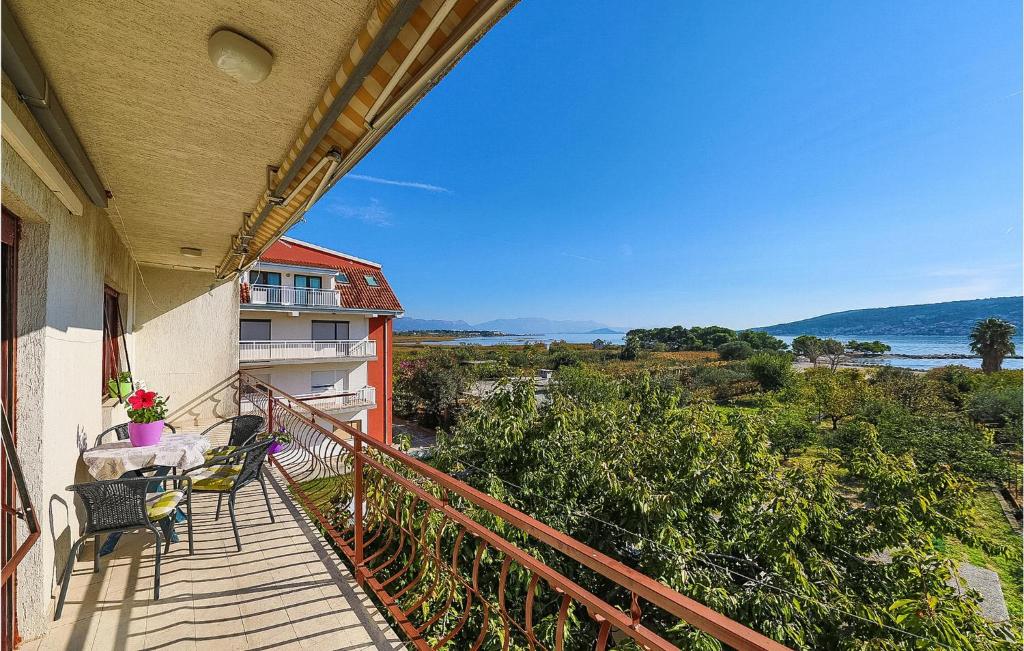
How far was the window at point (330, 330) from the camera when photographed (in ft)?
44.9

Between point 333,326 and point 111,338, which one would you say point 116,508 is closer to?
point 111,338

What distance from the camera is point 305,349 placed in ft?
42.0

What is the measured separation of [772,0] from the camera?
9055 millimetres

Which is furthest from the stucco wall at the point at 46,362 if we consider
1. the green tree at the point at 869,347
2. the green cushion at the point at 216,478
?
the green tree at the point at 869,347

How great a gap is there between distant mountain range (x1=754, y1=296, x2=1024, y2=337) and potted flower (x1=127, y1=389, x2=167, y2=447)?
34046mm

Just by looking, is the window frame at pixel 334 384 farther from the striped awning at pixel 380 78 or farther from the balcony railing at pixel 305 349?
the striped awning at pixel 380 78

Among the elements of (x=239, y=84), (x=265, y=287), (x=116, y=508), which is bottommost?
(x=116, y=508)

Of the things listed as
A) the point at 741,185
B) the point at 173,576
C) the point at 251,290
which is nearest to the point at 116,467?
the point at 173,576

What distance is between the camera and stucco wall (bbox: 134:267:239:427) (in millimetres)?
5047

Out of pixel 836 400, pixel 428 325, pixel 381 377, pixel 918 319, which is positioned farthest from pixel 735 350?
pixel 381 377

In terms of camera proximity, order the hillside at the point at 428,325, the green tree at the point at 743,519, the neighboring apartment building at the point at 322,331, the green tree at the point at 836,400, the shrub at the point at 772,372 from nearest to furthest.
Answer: the green tree at the point at 743,519, the neighboring apartment building at the point at 322,331, the green tree at the point at 836,400, the hillside at the point at 428,325, the shrub at the point at 772,372

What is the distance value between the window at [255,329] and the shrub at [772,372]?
28.5 meters

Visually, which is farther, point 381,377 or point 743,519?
point 381,377

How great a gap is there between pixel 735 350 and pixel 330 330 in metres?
36.4
